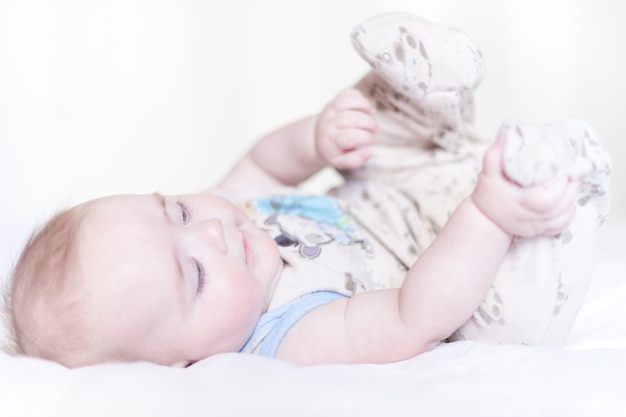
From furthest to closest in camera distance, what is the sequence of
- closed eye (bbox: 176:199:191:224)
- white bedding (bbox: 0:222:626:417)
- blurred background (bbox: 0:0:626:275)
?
blurred background (bbox: 0:0:626:275), closed eye (bbox: 176:199:191:224), white bedding (bbox: 0:222:626:417)

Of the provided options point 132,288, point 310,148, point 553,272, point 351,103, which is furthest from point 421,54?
point 132,288

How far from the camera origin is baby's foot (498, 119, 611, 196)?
0.72m

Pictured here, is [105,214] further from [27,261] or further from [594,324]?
[594,324]

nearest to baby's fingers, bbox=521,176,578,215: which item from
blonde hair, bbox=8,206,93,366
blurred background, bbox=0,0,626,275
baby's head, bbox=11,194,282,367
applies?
baby's head, bbox=11,194,282,367

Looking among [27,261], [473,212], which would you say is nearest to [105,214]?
[27,261]

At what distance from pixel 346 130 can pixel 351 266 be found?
0.22 m

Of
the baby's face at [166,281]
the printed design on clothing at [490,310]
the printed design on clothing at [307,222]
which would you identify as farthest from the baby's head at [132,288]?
the printed design on clothing at [490,310]

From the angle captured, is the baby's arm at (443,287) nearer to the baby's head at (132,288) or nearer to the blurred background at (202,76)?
the baby's head at (132,288)

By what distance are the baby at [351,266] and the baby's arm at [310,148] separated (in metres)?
0.01

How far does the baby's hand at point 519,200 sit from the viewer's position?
73cm

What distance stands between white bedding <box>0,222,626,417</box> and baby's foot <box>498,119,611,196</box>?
189mm

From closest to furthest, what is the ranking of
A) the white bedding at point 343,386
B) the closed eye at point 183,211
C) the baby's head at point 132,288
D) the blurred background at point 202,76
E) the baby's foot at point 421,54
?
1. the white bedding at point 343,386
2. the baby's head at point 132,288
3. the closed eye at point 183,211
4. the baby's foot at point 421,54
5. the blurred background at point 202,76

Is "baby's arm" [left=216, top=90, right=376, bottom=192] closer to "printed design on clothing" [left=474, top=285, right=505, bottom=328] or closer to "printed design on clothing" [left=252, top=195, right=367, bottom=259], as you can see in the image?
"printed design on clothing" [left=252, top=195, right=367, bottom=259]

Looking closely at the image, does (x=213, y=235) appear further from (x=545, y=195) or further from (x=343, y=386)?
(x=545, y=195)
